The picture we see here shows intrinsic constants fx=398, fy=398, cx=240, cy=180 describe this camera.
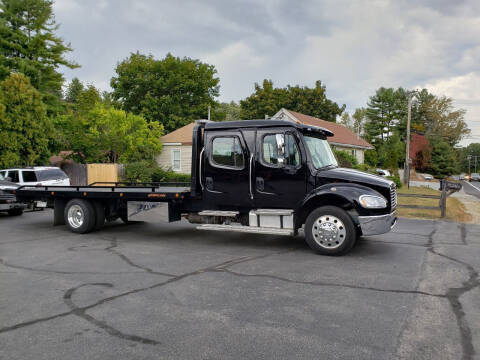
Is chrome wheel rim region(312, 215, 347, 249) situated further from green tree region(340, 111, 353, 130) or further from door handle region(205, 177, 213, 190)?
green tree region(340, 111, 353, 130)

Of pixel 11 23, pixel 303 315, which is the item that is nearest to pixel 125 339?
pixel 303 315

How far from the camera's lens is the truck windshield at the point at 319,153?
7.68 meters

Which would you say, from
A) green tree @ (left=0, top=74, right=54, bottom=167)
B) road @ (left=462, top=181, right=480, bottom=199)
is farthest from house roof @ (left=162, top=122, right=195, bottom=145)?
road @ (left=462, top=181, right=480, bottom=199)

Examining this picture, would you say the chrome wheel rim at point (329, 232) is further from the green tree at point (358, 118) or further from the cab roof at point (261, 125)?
the green tree at point (358, 118)

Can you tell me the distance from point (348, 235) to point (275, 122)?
2.59 meters

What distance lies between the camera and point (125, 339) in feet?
12.1

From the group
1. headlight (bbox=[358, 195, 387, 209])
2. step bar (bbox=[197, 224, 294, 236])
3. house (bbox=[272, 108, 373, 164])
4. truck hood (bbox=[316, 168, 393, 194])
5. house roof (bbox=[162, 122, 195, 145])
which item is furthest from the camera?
house (bbox=[272, 108, 373, 164])

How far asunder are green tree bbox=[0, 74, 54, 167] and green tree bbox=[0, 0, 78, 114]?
383 inches

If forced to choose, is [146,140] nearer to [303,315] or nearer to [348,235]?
[348,235]

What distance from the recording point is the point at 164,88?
153 ft

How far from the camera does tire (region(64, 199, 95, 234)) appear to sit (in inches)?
377

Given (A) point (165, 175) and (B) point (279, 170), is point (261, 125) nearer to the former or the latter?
(B) point (279, 170)

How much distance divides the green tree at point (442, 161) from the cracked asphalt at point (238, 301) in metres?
56.4

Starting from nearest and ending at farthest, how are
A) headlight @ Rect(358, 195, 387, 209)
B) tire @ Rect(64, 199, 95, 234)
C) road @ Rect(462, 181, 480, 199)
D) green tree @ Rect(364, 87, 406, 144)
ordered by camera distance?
headlight @ Rect(358, 195, 387, 209)
tire @ Rect(64, 199, 95, 234)
road @ Rect(462, 181, 480, 199)
green tree @ Rect(364, 87, 406, 144)
